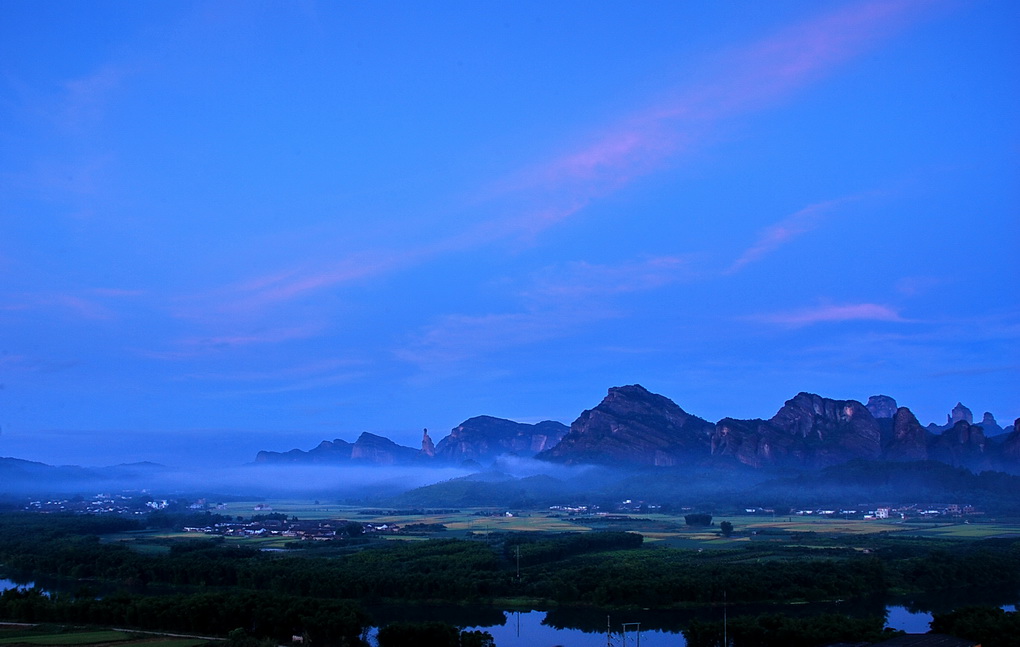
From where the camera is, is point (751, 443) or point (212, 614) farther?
point (751, 443)

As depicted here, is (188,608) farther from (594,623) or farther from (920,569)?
(920,569)

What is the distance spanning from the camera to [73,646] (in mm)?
28516

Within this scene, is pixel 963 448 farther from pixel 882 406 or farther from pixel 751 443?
pixel 882 406

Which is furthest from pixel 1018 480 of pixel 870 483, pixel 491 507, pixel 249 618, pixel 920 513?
pixel 249 618

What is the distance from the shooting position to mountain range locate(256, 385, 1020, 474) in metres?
135

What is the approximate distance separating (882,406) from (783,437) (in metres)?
52.2

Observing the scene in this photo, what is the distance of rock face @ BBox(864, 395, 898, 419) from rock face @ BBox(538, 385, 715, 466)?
41.8 meters

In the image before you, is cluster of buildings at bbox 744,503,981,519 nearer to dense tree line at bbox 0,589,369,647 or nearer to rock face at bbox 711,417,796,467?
rock face at bbox 711,417,796,467

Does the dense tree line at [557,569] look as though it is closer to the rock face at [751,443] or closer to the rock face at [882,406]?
the rock face at [751,443]

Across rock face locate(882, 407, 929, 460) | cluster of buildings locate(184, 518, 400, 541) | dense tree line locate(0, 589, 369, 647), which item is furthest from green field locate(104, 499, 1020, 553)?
rock face locate(882, 407, 929, 460)

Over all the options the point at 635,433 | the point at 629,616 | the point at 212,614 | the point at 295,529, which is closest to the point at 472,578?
the point at 629,616

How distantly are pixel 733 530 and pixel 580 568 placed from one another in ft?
112

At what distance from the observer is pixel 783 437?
153 m

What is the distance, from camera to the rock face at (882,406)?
19112cm
